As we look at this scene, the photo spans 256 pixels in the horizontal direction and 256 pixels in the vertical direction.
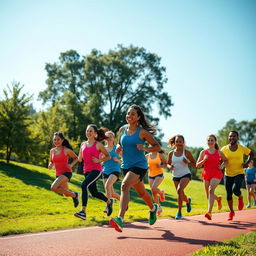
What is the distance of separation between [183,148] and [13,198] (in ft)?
24.6

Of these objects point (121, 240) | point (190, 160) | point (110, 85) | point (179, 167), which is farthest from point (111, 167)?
point (110, 85)

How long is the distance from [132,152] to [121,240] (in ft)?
5.24

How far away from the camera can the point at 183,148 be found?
28.0 ft

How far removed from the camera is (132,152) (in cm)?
560

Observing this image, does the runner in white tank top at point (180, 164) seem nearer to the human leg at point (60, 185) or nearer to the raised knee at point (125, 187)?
the human leg at point (60, 185)

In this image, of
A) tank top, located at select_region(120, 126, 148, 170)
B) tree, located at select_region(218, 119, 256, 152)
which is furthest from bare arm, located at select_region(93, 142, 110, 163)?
tree, located at select_region(218, 119, 256, 152)

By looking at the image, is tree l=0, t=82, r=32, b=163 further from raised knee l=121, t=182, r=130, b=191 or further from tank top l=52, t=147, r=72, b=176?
raised knee l=121, t=182, r=130, b=191

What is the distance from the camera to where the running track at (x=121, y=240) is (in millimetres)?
4406

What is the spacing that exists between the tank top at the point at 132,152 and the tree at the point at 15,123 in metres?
16.1

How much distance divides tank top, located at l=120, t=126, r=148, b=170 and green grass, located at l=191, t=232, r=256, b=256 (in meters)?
1.88

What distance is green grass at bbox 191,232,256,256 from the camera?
13.8 feet

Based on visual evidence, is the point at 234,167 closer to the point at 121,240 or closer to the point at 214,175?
the point at 214,175

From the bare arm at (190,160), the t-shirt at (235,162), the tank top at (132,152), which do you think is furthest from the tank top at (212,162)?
the tank top at (132,152)

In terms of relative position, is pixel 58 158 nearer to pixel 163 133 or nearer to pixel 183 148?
pixel 183 148
